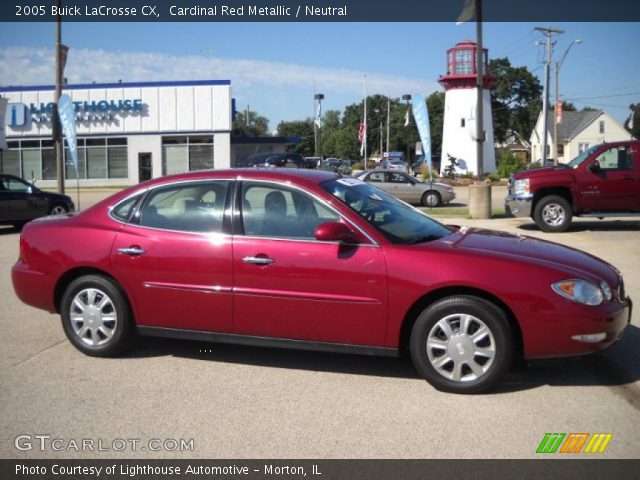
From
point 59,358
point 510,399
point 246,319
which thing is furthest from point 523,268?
point 59,358

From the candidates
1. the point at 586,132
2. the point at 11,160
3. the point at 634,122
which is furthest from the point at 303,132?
the point at 11,160

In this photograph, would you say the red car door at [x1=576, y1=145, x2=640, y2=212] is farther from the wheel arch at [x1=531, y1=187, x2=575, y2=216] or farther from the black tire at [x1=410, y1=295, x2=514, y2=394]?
the black tire at [x1=410, y1=295, x2=514, y2=394]

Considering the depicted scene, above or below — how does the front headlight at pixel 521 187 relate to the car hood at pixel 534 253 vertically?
above

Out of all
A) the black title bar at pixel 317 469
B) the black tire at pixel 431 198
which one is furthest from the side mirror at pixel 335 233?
the black tire at pixel 431 198

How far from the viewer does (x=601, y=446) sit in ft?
12.7

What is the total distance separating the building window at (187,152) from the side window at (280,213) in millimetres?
37686

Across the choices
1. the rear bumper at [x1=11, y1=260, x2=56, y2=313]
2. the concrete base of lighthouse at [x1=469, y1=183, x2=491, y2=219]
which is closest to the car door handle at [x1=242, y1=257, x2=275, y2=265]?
the rear bumper at [x1=11, y1=260, x2=56, y2=313]

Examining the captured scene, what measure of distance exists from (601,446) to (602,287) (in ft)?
4.24

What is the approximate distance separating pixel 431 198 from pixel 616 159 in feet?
30.2

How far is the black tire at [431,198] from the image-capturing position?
23.0 m

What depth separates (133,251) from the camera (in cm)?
535

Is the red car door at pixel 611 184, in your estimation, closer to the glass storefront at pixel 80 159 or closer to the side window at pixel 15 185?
the side window at pixel 15 185

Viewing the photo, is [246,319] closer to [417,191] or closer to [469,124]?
[417,191]

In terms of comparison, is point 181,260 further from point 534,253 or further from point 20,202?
point 20,202
